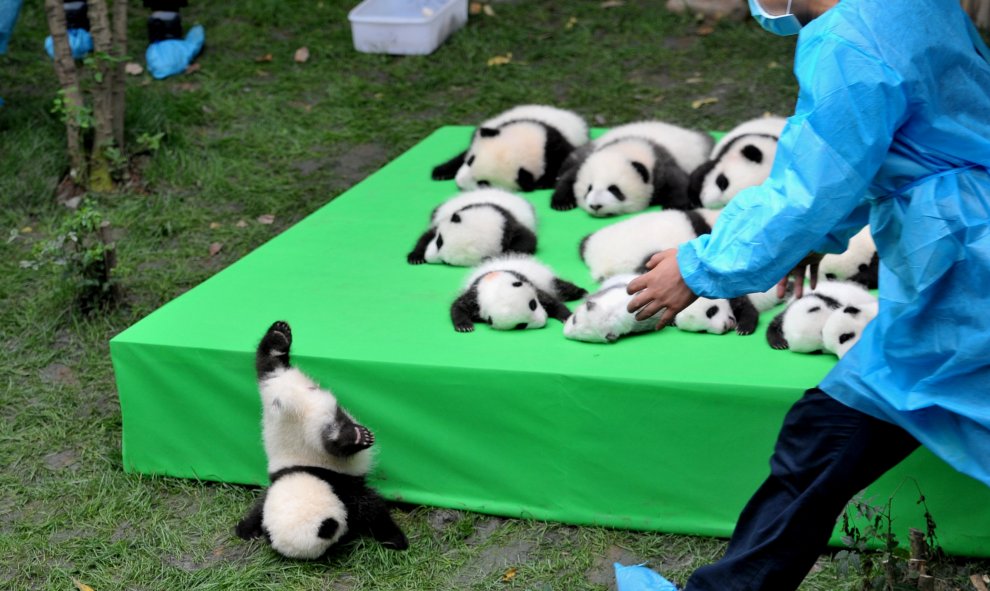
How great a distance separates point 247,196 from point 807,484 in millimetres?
4254

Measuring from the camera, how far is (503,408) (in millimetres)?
3152

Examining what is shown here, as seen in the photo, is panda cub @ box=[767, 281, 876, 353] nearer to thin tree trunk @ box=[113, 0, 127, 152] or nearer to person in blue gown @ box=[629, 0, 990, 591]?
person in blue gown @ box=[629, 0, 990, 591]

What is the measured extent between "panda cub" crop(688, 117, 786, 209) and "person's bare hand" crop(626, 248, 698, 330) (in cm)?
219

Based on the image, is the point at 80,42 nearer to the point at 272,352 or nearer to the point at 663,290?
the point at 272,352

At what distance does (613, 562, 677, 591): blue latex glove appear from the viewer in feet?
8.64

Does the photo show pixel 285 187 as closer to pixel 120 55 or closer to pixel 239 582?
pixel 120 55

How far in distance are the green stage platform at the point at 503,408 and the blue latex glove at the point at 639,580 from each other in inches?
15.5

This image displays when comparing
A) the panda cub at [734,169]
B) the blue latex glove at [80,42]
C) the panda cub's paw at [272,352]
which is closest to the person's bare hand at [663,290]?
the panda cub's paw at [272,352]

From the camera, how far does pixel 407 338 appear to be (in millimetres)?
3355

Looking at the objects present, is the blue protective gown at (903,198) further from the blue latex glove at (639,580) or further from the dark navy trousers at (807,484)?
the blue latex glove at (639,580)

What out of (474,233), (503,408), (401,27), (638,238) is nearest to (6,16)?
(401,27)

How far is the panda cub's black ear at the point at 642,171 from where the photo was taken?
4.45 meters

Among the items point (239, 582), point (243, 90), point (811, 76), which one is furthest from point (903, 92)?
point (243, 90)

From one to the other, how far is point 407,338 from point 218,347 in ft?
1.93
